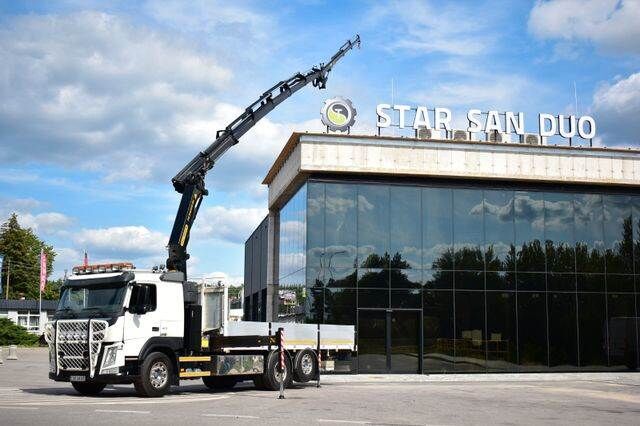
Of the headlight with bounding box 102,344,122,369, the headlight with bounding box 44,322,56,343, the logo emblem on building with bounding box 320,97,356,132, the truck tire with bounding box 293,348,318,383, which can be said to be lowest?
the truck tire with bounding box 293,348,318,383

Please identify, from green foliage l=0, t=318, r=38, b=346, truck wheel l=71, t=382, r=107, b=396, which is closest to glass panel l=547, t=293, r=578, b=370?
truck wheel l=71, t=382, r=107, b=396

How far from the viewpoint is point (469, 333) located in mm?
31938

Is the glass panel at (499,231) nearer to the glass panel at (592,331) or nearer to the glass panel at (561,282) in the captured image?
the glass panel at (561,282)

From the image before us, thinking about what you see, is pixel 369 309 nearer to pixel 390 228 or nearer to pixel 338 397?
pixel 390 228

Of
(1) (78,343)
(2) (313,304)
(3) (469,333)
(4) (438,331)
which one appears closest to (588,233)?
(3) (469,333)

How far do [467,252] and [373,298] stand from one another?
4619mm

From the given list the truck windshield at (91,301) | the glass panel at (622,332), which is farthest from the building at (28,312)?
the truck windshield at (91,301)

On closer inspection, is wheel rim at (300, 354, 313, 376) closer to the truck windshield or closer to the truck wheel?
the truck wheel

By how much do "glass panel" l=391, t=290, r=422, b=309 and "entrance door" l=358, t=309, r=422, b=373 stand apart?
0.24 m

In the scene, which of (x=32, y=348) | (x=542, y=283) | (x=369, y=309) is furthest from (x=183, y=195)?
(x=32, y=348)

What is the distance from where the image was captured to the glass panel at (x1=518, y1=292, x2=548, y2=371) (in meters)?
32.5

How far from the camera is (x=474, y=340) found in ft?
105

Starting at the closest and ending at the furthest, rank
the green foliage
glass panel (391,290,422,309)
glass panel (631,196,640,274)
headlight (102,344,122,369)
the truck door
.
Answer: headlight (102,344,122,369) < the truck door < glass panel (391,290,422,309) < glass panel (631,196,640,274) < the green foliage

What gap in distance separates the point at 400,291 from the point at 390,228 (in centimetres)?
264
